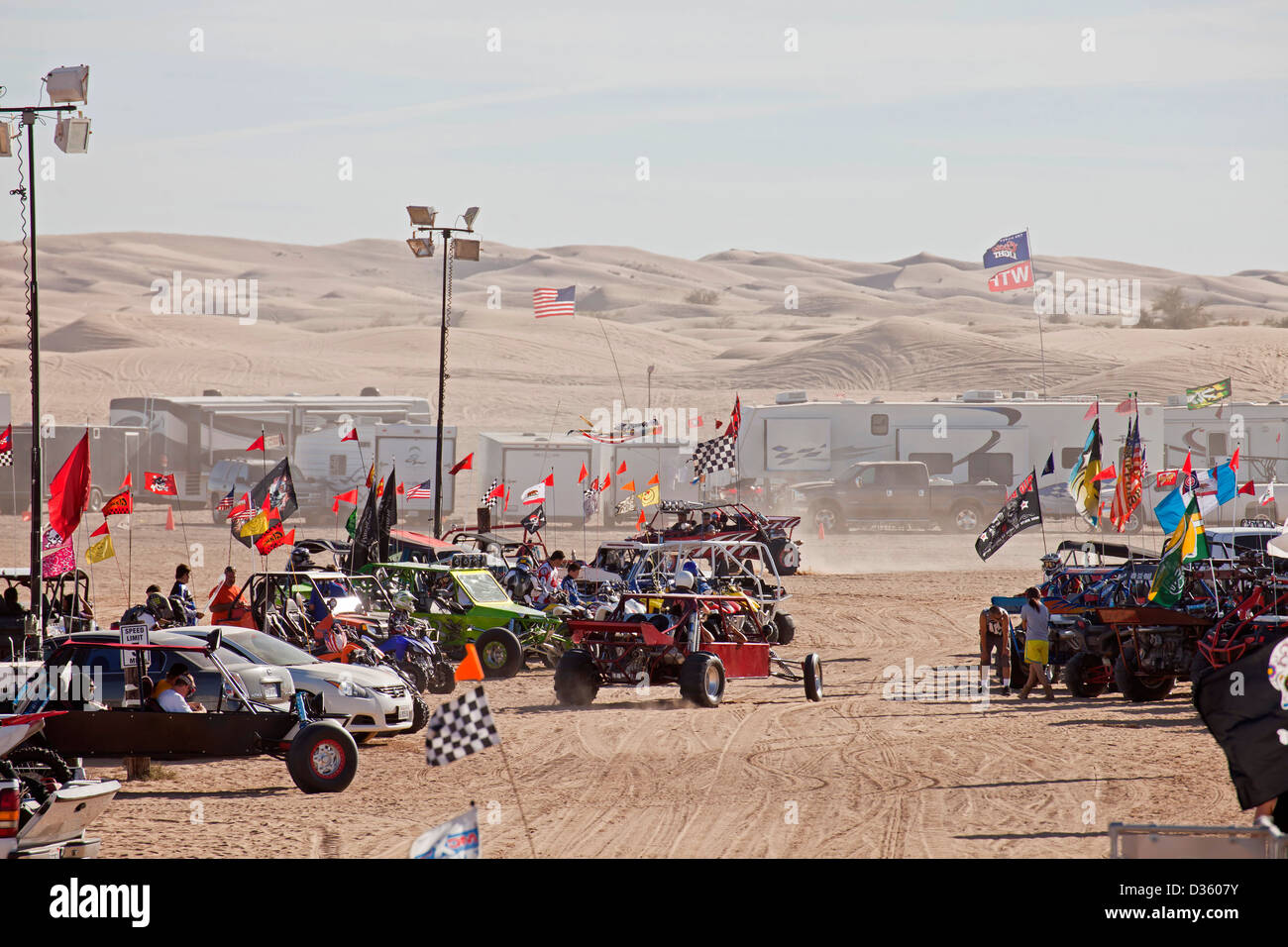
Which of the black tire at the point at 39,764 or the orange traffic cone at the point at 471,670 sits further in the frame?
the orange traffic cone at the point at 471,670

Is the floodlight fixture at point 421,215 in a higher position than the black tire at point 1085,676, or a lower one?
higher

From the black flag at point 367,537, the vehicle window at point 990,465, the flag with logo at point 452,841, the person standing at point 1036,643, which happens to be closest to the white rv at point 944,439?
the vehicle window at point 990,465

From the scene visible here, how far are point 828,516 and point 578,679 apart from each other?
25397 millimetres

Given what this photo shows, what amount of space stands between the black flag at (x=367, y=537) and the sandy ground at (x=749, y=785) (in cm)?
583

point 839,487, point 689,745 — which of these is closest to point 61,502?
point 689,745

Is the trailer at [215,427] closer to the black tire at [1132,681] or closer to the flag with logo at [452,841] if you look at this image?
the black tire at [1132,681]

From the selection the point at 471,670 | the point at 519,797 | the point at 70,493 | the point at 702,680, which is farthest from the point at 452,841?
the point at 70,493

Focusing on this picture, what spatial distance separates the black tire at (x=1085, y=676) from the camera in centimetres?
1683

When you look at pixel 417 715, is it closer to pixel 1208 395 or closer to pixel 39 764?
pixel 39 764

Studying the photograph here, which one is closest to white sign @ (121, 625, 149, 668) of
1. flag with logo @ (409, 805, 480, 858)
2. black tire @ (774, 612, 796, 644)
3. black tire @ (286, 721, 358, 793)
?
black tire @ (286, 721, 358, 793)

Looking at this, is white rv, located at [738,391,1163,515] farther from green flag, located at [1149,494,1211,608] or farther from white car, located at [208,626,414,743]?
white car, located at [208,626,414,743]

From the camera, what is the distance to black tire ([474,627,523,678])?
61.8 feet
